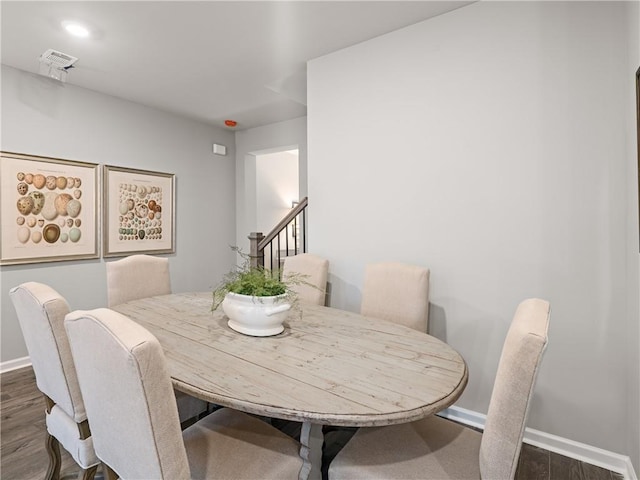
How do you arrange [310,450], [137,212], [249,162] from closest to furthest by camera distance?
1. [310,450]
2. [137,212]
3. [249,162]

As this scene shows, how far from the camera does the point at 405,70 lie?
2.41 m

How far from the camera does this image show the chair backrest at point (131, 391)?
2.66 ft

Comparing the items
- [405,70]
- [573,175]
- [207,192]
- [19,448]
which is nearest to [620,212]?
[573,175]

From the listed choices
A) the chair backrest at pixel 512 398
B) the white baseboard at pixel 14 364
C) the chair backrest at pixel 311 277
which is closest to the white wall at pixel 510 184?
the chair backrest at pixel 311 277

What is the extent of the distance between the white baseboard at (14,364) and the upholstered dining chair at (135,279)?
127 cm

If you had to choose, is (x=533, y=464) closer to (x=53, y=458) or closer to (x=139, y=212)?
(x=53, y=458)

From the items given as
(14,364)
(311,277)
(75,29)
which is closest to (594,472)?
(311,277)

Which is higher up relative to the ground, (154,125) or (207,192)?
(154,125)

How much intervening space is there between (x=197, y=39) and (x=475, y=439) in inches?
112

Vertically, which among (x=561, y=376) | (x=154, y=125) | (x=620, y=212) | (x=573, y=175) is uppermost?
(x=154, y=125)

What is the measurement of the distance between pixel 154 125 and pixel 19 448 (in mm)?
3173

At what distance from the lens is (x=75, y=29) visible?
7.77ft

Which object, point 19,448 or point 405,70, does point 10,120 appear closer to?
point 19,448

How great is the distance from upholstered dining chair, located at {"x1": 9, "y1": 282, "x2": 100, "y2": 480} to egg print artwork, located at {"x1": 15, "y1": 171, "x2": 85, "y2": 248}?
2082mm
